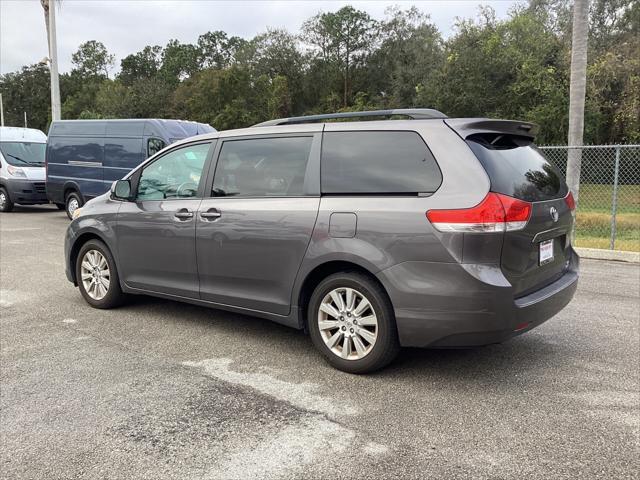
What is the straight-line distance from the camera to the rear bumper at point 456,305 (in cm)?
348

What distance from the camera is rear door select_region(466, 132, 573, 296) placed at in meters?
3.58

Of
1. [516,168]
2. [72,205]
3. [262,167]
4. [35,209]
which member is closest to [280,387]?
[262,167]

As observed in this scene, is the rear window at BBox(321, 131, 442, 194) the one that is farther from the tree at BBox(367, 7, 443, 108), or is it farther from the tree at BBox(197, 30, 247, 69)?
the tree at BBox(197, 30, 247, 69)

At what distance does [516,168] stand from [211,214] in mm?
2383

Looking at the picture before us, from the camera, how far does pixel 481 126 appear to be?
384 centimetres

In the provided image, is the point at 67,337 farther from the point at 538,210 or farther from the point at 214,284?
the point at 538,210

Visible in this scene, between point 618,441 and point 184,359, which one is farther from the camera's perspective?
point 184,359

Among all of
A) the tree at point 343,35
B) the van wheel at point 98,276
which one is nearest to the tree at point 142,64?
the tree at point 343,35

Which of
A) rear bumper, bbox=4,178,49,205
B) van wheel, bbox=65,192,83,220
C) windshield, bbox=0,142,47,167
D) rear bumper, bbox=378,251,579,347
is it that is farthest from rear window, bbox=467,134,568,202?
windshield, bbox=0,142,47,167

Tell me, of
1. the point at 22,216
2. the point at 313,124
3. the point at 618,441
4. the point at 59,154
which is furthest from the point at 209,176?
the point at 22,216

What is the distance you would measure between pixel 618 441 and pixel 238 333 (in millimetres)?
3062

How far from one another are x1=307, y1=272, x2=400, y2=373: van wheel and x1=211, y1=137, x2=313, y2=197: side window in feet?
2.58

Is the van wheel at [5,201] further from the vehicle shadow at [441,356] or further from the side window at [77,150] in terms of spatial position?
the vehicle shadow at [441,356]

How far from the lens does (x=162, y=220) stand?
198 inches
